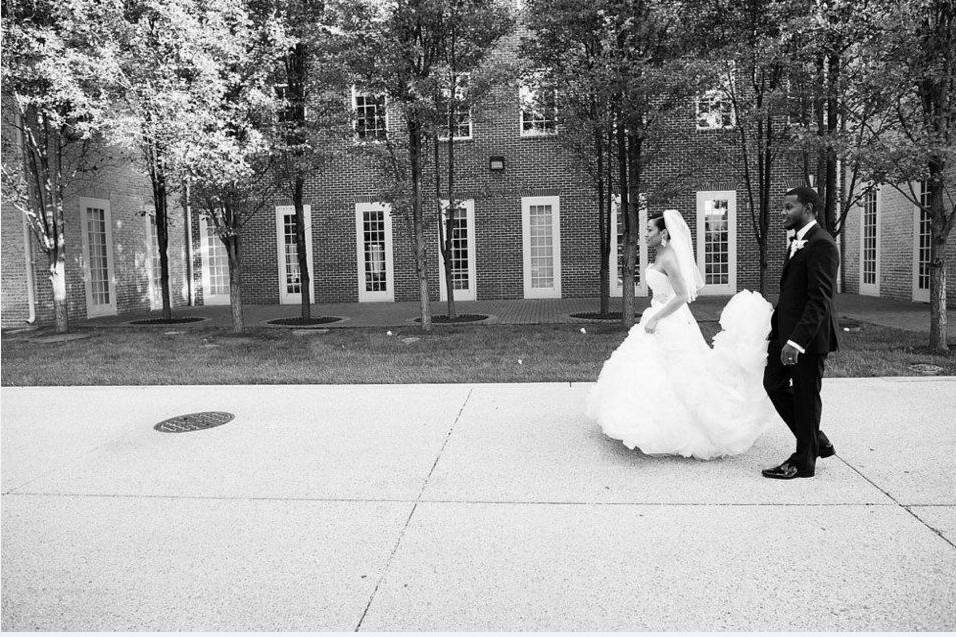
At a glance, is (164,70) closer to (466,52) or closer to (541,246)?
(466,52)

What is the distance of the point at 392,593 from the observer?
11.2ft

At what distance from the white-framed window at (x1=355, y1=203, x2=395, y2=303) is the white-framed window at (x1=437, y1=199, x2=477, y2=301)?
1.67m

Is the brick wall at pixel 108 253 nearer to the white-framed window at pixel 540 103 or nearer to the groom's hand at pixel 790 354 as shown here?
the white-framed window at pixel 540 103

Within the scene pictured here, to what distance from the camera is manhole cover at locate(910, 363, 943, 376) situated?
912cm

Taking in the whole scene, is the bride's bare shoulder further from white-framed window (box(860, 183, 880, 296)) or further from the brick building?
white-framed window (box(860, 183, 880, 296))

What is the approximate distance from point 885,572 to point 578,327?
11.4 meters

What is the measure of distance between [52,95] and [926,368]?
14123mm

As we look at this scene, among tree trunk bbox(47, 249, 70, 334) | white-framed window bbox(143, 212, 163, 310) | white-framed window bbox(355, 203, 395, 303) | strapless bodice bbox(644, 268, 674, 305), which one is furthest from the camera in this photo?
white-framed window bbox(355, 203, 395, 303)

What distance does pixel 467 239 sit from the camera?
22.7 meters

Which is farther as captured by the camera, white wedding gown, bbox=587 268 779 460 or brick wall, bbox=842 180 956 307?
brick wall, bbox=842 180 956 307

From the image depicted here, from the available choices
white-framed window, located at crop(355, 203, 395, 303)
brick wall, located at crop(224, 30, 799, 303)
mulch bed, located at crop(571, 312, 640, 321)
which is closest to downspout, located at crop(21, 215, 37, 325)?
brick wall, located at crop(224, 30, 799, 303)

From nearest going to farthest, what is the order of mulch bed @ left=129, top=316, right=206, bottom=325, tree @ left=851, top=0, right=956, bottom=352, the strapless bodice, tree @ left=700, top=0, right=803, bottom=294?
the strapless bodice < tree @ left=851, top=0, right=956, bottom=352 < tree @ left=700, top=0, right=803, bottom=294 < mulch bed @ left=129, top=316, right=206, bottom=325

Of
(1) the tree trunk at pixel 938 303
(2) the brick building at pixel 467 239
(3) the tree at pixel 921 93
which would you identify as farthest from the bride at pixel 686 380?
(2) the brick building at pixel 467 239

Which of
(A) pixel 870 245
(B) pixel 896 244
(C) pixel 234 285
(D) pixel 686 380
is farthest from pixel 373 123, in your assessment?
(A) pixel 870 245
